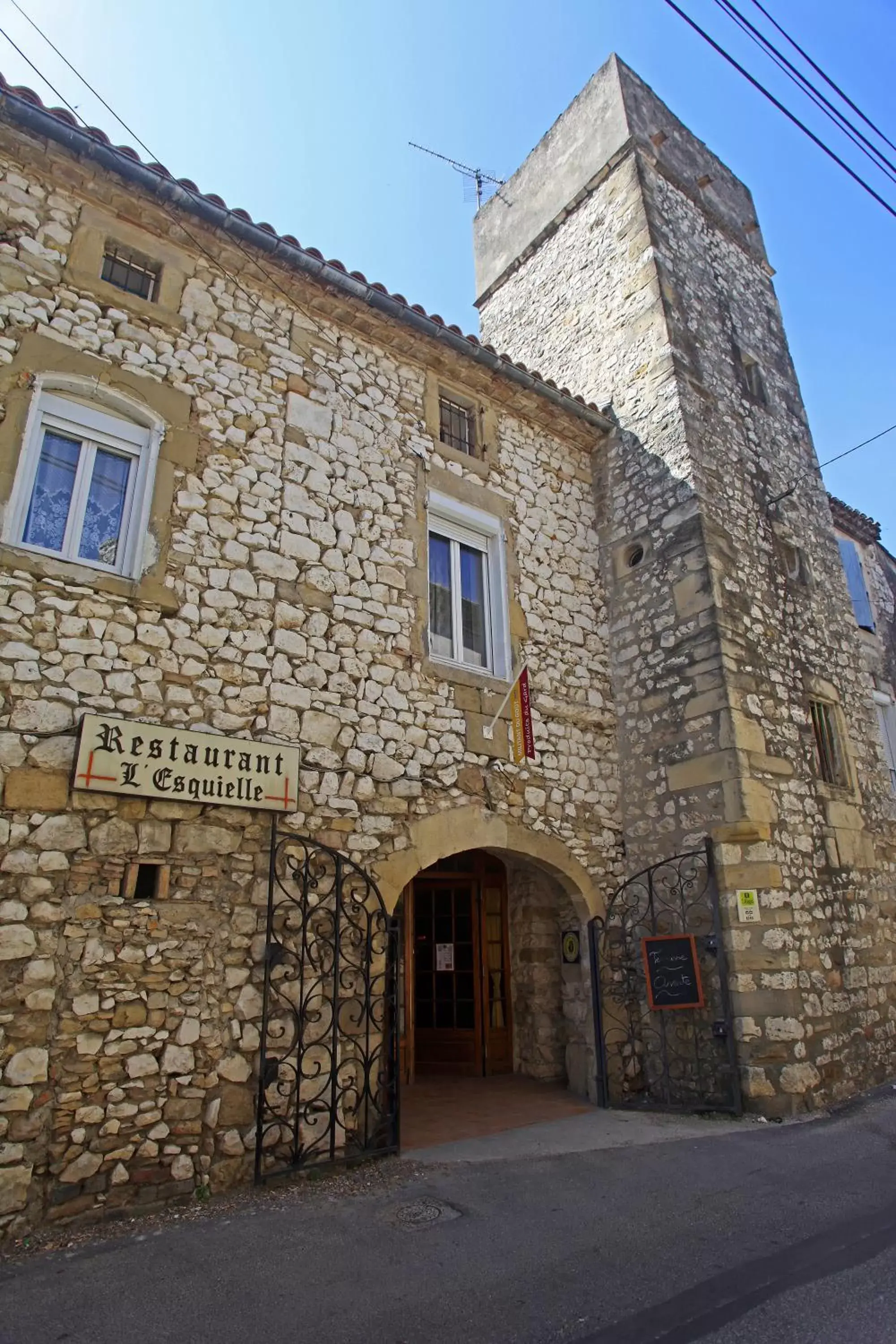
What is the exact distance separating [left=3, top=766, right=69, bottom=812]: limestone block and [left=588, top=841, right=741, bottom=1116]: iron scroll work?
176 inches

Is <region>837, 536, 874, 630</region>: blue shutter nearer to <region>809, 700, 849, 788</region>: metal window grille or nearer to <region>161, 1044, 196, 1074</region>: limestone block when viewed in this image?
<region>809, 700, 849, 788</region>: metal window grille

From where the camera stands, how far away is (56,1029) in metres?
4.12

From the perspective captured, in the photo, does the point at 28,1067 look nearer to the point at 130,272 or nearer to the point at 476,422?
the point at 130,272

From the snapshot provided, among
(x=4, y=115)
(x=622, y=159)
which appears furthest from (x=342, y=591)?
(x=622, y=159)

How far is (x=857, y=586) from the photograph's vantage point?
11.1 m

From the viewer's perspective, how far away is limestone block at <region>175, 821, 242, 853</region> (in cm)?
475

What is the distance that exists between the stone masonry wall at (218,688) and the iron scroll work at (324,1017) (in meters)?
0.16

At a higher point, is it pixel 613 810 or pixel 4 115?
pixel 4 115

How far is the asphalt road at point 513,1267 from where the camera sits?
9.84 feet

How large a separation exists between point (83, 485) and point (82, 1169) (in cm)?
398

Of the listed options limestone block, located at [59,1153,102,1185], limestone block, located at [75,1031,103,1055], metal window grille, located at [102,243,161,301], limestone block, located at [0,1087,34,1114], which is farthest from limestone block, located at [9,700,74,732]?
metal window grille, located at [102,243,161,301]

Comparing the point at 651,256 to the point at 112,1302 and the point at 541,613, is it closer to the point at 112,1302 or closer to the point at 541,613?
the point at 541,613

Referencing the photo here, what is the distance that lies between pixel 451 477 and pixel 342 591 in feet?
6.07

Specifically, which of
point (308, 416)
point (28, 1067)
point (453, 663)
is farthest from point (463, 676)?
point (28, 1067)
